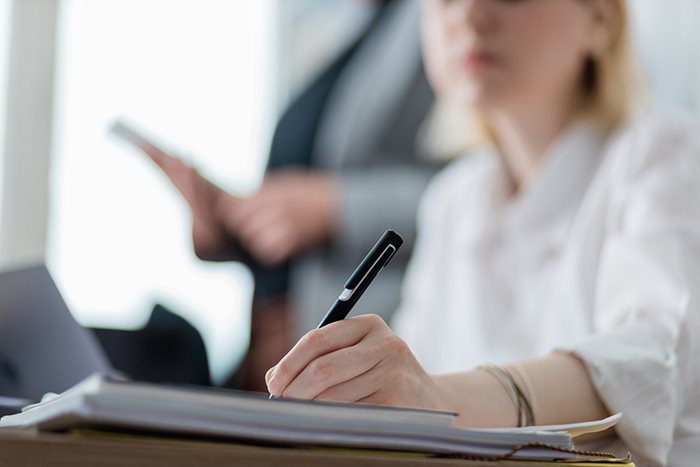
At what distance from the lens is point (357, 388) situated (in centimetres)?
54

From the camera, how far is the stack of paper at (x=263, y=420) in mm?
391

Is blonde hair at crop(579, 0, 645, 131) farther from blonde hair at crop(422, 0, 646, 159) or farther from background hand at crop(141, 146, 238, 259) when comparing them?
background hand at crop(141, 146, 238, 259)

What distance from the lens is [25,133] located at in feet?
7.96

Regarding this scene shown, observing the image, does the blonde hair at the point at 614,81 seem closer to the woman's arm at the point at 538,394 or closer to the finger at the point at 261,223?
the woman's arm at the point at 538,394

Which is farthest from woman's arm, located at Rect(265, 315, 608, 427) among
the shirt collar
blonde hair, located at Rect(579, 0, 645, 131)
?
blonde hair, located at Rect(579, 0, 645, 131)

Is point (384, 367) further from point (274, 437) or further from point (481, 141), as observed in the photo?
point (481, 141)

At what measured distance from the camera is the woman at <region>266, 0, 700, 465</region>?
626 mm

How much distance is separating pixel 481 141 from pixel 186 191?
0.50 m

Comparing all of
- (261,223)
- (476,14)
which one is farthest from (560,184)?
(261,223)

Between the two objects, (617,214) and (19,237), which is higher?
(617,214)

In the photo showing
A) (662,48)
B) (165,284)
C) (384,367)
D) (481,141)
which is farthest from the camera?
(165,284)

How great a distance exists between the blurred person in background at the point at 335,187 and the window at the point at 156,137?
0.51 feet

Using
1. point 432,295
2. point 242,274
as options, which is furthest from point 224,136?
point 432,295

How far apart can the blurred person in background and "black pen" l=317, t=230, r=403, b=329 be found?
1313mm
